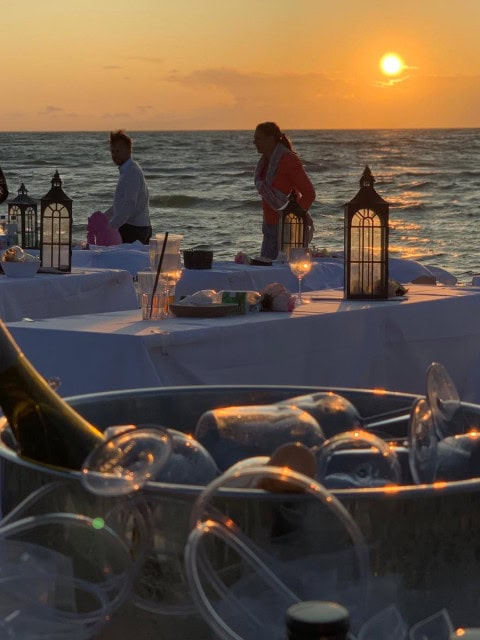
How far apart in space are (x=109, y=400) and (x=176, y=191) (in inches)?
1581

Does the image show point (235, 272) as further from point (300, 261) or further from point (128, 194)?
point (128, 194)

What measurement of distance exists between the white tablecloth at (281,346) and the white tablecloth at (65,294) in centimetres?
147

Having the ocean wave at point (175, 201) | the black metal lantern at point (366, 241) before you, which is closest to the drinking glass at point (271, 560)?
the black metal lantern at point (366, 241)

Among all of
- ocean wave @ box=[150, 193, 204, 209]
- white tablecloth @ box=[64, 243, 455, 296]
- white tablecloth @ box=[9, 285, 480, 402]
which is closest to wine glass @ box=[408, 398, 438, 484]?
white tablecloth @ box=[9, 285, 480, 402]

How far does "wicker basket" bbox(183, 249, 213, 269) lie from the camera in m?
7.04

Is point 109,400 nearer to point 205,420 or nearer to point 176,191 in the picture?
point 205,420

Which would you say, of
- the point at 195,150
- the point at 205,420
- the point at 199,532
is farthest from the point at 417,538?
the point at 195,150

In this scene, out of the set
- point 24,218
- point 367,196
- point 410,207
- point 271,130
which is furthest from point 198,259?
point 410,207

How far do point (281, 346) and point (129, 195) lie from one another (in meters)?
5.38

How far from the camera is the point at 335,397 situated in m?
1.61

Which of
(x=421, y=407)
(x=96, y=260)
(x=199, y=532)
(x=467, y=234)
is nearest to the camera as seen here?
(x=199, y=532)

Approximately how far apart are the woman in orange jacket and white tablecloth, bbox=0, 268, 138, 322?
56.9 inches

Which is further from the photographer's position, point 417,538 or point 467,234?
point 467,234

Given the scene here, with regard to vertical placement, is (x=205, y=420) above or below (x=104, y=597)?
above
